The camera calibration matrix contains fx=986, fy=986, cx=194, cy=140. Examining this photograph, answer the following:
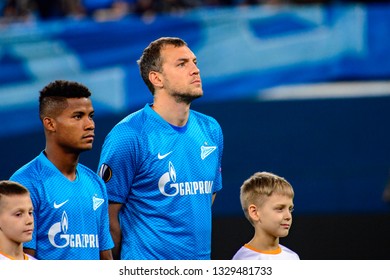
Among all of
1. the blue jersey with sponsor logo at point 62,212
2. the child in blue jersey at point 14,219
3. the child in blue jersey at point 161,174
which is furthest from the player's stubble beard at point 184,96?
the child in blue jersey at point 14,219

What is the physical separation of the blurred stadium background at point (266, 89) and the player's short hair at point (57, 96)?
5624mm

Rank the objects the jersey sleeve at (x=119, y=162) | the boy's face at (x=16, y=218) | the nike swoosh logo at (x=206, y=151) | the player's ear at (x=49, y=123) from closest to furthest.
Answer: the boy's face at (x=16, y=218) → the player's ear at (x=49, y=123) → the jersey sleeve at (x=119, y=162) → the nike swoosh logo at (x=206, y=151)

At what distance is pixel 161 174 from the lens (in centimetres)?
525

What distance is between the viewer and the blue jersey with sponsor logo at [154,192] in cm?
521

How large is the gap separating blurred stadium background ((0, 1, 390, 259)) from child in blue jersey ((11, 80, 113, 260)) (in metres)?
5.54

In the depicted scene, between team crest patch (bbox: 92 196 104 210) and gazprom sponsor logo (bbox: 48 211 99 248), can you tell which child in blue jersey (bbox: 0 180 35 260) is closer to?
gazprom sponsor logo (bbox: 48 211 99 248)

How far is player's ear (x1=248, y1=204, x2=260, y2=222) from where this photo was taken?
532 cm

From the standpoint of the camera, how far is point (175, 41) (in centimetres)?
541

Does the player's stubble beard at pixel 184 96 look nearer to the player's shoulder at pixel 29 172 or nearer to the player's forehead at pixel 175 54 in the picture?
the player's forehead at pixel 175 54

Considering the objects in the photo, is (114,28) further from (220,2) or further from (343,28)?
(343,28)

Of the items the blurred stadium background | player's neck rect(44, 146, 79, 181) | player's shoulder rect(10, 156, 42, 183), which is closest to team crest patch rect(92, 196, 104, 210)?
player's neck rect(44, 146, 79, 181)

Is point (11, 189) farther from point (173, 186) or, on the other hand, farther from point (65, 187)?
point (173, 186)

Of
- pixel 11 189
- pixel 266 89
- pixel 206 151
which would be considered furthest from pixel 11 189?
pixel 266 89
